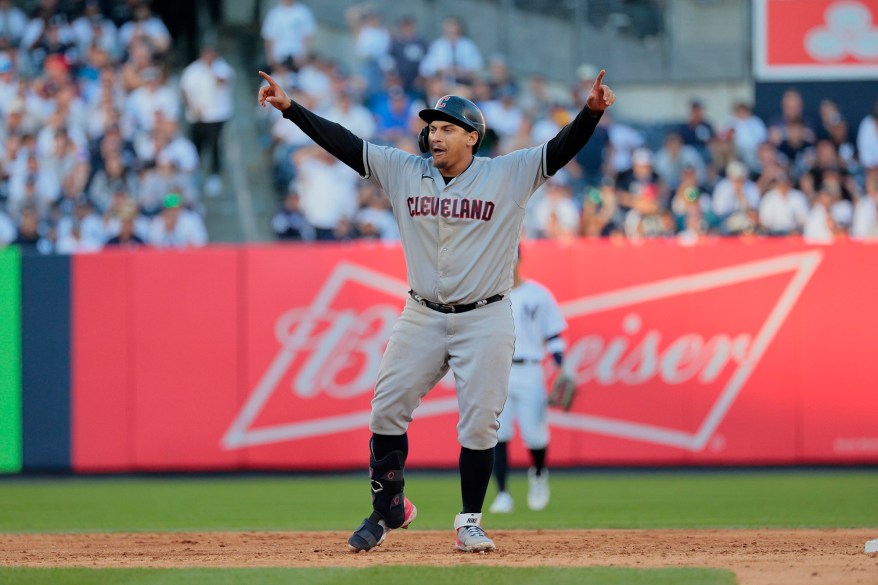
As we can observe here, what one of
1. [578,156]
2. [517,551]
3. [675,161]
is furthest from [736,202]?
[517,551]

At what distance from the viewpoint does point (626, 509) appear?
10352mm

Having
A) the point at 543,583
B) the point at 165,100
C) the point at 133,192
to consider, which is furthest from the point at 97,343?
the point at 543,583

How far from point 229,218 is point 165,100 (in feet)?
6.06

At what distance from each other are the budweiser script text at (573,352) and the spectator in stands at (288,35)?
4930mm

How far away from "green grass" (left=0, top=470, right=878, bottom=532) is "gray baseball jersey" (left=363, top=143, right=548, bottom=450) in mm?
2531

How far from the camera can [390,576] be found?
19.0ft

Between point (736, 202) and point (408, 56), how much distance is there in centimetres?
494

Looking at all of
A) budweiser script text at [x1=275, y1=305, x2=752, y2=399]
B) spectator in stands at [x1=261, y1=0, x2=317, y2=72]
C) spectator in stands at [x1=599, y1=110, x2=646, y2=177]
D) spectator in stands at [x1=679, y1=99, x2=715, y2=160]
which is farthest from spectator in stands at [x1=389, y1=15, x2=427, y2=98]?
budweiser script text at [x1=275, y1=305, x2=752, y2=399]

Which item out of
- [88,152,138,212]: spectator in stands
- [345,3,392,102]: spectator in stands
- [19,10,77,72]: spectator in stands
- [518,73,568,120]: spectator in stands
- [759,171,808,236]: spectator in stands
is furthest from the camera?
[19,10,77,72]: spectator in stands

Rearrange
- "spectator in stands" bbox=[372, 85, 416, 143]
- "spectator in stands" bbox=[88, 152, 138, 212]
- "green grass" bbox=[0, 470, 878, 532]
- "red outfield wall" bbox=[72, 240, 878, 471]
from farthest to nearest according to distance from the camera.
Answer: "spectator in stands" bbox=[372, 85, 416, 143]
"spectator in stands" bbox=[88, 152, 138, 212]
"red outfield wall" bbox=[72, 240, 878, 471]
"green grass" bbox=[0, 470, 878, 532]

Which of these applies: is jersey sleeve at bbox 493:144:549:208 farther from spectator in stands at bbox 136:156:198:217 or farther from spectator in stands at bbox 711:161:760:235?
spectator in stands at bbox 136:156:198:217

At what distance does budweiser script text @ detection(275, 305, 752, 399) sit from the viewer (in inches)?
537

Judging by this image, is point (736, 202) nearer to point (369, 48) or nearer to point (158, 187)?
point (369, 48)

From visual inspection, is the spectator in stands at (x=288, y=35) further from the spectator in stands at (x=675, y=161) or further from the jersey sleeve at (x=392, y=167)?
the jersey sleeve at (x=392, y=167)
